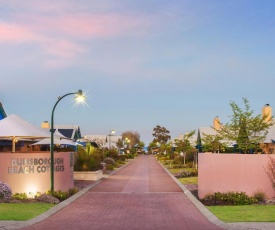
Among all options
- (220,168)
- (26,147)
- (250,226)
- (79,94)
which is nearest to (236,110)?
(220,168)

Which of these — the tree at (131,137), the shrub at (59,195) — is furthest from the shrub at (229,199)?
the tree at (131,137)

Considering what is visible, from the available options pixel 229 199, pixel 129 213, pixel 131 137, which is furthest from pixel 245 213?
pixel 131 137

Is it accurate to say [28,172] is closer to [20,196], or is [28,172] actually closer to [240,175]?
[20,196]

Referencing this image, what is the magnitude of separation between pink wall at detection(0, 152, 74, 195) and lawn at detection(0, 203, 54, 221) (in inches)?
114

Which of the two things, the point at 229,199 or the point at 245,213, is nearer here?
the point at 245,213

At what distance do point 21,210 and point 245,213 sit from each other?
6807 millimetres

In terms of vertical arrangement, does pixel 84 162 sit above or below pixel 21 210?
above

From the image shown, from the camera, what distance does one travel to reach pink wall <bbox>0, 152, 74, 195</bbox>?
61.3 ft

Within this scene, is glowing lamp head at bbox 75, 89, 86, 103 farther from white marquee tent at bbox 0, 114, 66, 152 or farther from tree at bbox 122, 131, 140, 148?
tree at bbox 122, 131, 140, 148

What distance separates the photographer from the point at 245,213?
13.8 metres

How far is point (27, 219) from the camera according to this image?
41.7ft

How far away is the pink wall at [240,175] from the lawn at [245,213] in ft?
7.09

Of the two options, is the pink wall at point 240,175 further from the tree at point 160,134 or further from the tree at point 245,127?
the tree at point 160,134

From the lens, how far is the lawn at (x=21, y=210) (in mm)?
12932
